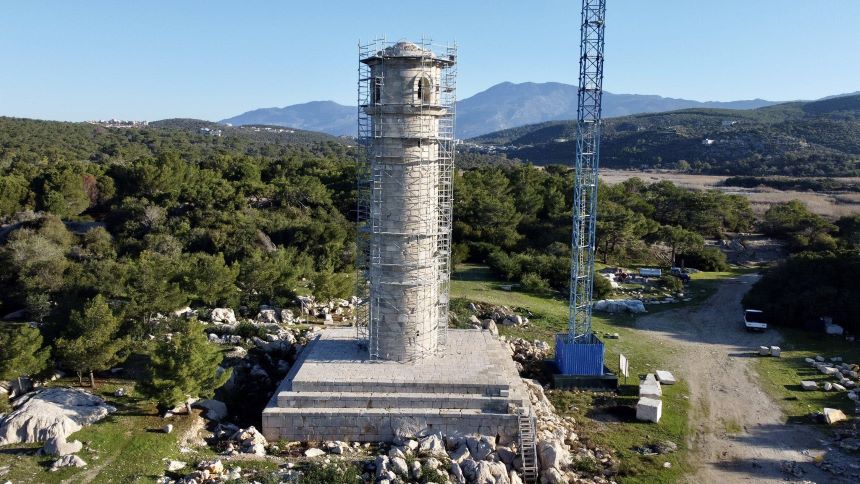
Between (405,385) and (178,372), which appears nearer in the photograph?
(178,372)

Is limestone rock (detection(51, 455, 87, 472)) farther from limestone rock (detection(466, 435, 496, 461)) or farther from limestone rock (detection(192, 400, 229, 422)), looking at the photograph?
limestone rock (detection(466, 435, 496, 461))

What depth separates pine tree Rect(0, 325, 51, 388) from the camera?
17.7 meters

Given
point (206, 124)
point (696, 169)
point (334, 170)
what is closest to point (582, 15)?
point (334, 170)

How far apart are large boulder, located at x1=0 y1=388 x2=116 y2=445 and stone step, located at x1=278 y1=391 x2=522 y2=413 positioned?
544 cm

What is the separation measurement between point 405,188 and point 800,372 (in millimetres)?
18814

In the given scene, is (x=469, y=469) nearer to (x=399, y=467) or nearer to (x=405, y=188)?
(x=399, y=467)

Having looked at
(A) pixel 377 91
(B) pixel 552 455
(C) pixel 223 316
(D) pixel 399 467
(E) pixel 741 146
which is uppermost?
(E) pixel 741 146

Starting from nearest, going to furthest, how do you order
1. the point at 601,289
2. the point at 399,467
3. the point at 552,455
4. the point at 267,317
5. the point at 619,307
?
the point at 399,467 < the point at 552,455 < the point at 267,317 < the point at 619,307 < the point at 601,289

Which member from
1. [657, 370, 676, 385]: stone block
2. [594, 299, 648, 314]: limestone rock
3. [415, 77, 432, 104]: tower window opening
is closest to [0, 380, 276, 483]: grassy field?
[415, 77, 432, 104]: tower window opening

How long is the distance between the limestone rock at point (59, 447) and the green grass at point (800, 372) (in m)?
22.4

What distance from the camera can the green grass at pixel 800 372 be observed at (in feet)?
72.0

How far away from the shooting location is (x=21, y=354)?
17859 mm

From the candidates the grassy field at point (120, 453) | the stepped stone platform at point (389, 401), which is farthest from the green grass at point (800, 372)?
the grassy field at point (120, 453)

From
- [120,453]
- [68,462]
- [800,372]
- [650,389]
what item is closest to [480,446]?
[650,389]
